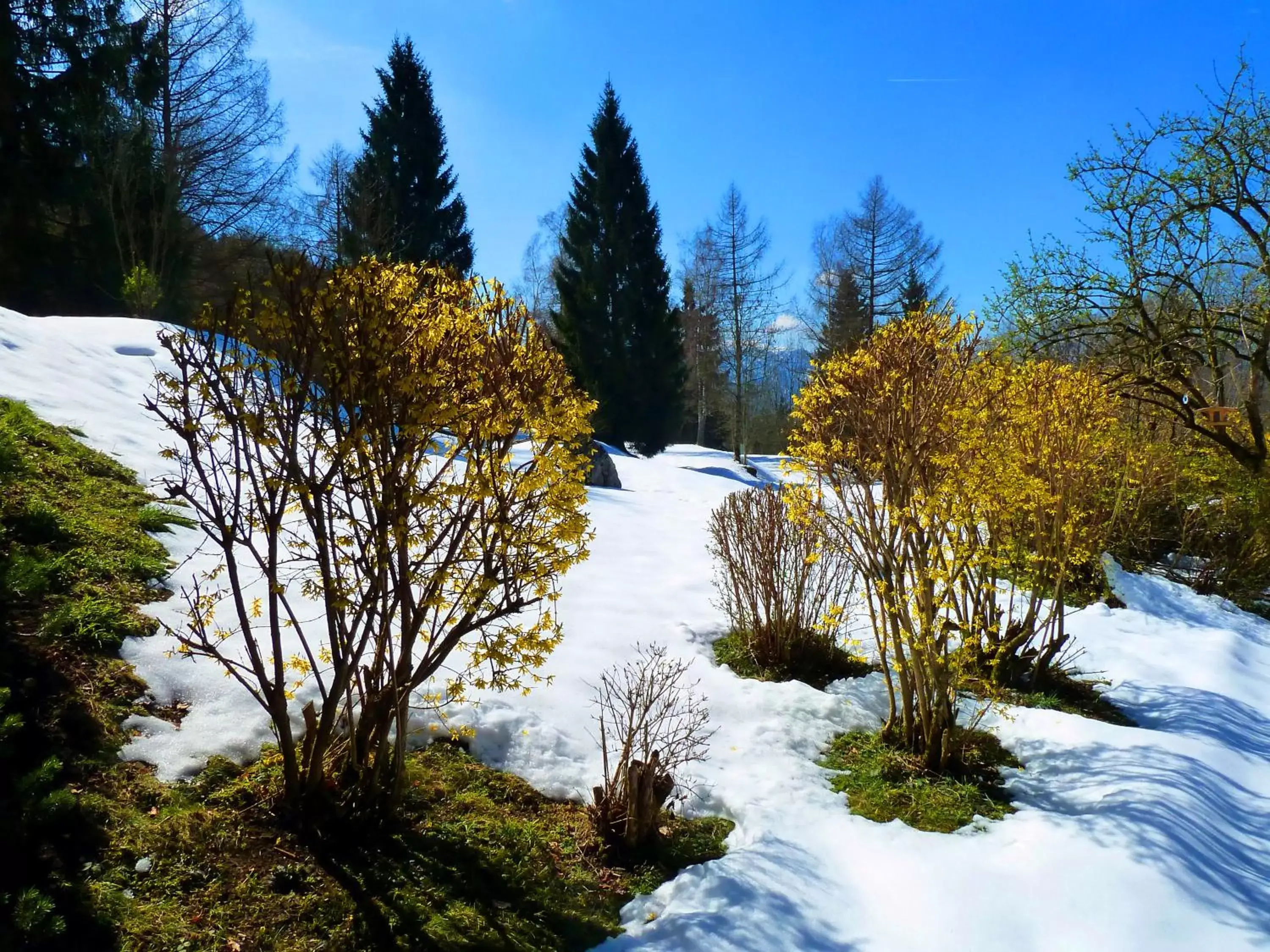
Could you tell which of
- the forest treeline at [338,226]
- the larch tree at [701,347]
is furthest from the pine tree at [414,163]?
the larch tree at [701,347]

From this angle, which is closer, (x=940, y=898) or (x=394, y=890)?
(x=394, y=890)

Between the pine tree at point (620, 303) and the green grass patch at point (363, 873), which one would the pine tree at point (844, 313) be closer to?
the pine tree at point (620, 303)

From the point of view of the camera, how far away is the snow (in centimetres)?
267

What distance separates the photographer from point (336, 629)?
8.60 feet

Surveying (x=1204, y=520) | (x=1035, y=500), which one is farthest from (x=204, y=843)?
(x=1204, y=520)

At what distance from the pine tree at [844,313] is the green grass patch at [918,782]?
62.6 feet

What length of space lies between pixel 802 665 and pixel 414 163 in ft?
67.8

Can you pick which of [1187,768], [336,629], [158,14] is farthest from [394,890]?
[158,14]

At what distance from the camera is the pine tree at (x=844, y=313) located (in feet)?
74.0

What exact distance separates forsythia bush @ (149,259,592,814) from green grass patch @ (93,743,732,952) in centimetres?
20

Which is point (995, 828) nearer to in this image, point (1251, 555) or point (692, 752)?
point (692, 752)

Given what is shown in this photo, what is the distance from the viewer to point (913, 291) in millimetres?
24531

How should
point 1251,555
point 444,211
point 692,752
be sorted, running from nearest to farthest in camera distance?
point 692,752
point 1251,555
point 444,211

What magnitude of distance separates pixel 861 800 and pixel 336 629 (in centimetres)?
282
